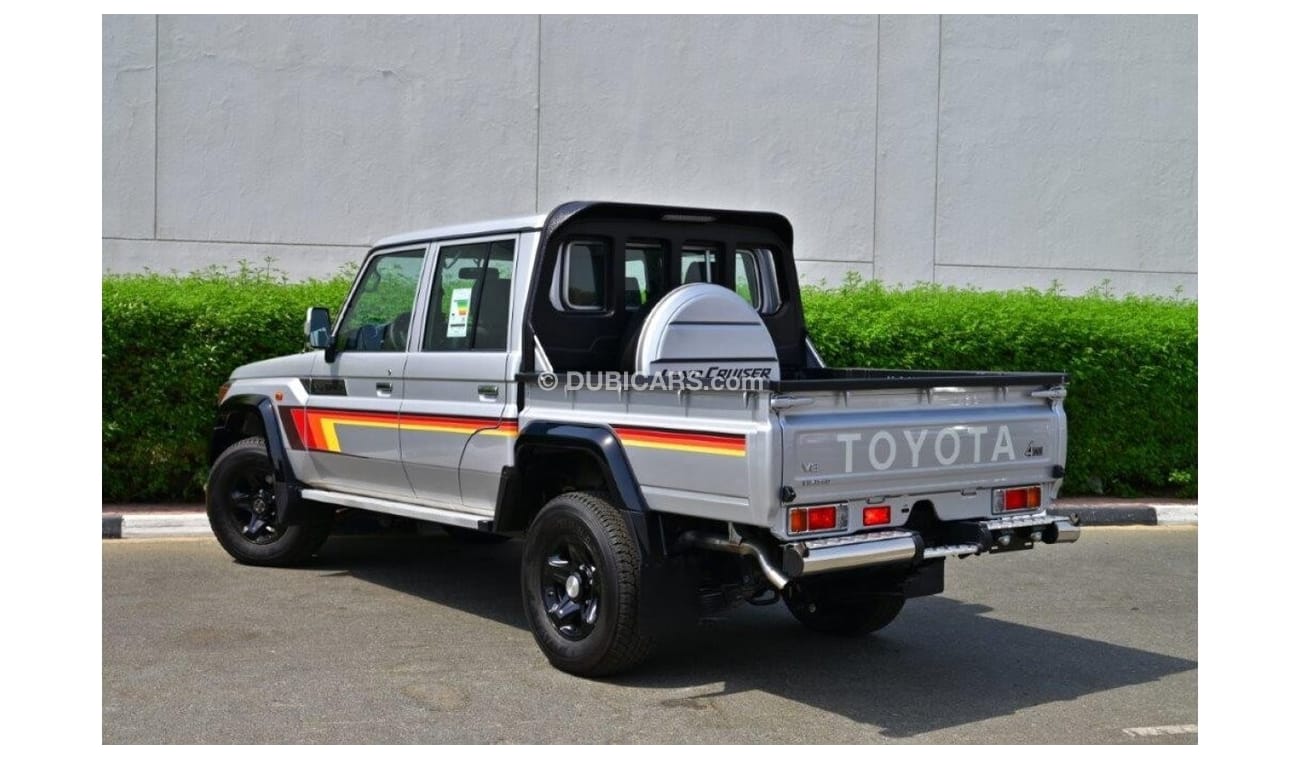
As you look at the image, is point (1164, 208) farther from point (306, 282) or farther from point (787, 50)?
point (306, 282)

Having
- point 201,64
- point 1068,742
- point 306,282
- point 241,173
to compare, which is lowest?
point 1068,742

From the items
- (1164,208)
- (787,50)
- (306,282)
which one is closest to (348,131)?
(306,282)

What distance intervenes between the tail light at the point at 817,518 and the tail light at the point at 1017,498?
3.20 ft

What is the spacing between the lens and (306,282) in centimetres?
1206

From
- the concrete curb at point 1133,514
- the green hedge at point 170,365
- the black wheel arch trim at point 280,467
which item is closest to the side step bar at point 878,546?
the black wheel arch trim at point 280,467

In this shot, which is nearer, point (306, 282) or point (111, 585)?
point (111, 585)

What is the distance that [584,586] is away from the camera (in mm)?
5898

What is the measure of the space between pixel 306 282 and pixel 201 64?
2230 millimetres

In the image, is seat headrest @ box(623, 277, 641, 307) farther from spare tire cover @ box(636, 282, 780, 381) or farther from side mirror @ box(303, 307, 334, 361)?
side mirror @ box(303, 307, 334, 361)

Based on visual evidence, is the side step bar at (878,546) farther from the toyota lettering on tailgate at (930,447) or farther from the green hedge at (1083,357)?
the green hedge at (1083,357)

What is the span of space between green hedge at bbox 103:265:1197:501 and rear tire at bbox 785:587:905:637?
4328 millimetres

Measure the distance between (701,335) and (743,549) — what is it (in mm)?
1562

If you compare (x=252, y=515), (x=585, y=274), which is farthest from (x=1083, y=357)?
(x=252, y=515)

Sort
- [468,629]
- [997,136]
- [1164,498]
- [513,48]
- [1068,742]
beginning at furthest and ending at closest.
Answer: [997,136], [513,48], [1164,498], [468,629], [1068,742]
